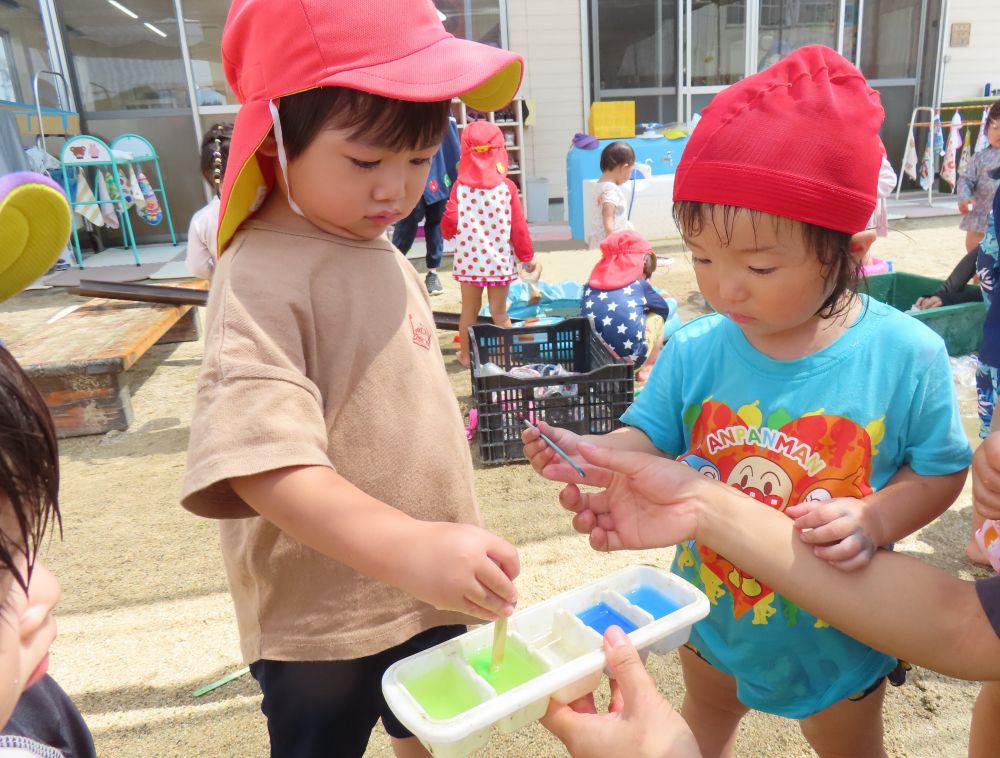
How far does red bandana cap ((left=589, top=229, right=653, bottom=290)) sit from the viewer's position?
3.95m

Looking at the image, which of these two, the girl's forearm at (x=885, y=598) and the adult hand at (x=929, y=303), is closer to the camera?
the girl's forearm at (x=885, y=598)

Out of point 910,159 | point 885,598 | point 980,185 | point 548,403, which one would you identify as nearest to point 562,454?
point 885,598

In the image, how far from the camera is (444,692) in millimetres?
949

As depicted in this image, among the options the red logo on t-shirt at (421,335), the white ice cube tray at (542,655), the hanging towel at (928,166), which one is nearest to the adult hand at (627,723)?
the white ice cube tray at (542,655)

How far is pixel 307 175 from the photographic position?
107cm

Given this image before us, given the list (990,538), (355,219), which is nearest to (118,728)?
(355,219)

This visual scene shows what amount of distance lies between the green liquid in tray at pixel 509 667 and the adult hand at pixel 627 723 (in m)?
0.05

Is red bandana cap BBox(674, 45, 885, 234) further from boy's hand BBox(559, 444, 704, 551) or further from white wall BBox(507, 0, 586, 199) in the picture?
white wall BBox(507, 0, 586, 199)

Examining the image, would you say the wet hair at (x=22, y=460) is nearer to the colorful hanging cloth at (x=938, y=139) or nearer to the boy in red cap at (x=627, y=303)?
the boy in red cap at (x=627, y=303)

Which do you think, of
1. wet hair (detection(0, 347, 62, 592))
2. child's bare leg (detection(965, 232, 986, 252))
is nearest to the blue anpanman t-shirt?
wet hair (detection(0, 347, 62, 592))

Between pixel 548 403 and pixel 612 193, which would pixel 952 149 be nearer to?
pixel 612 193

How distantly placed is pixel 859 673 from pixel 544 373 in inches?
95.9

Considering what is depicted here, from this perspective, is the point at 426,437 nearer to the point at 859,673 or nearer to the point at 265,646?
the point at 265,646

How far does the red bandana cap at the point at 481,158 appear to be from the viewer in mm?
4625
